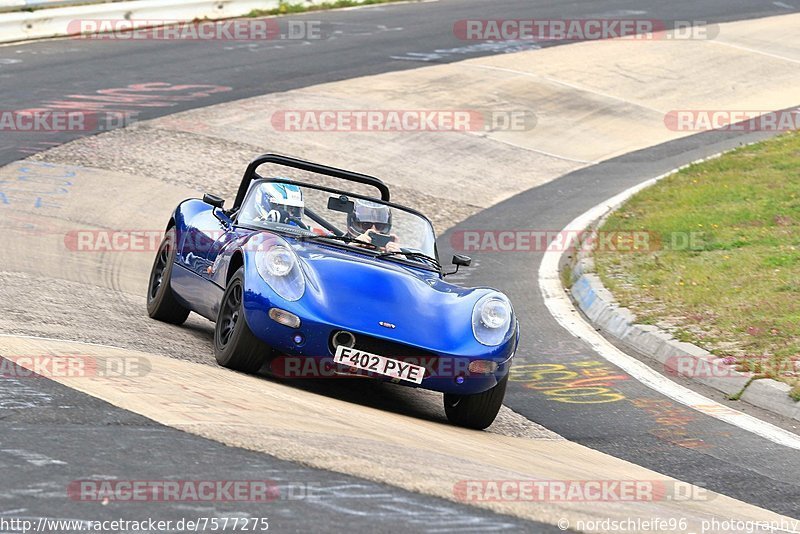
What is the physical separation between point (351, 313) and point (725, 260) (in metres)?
6.06

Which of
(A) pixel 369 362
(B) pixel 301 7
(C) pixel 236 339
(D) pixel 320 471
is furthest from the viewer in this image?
(B) pixel 301 7

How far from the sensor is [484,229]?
1519 centimetres

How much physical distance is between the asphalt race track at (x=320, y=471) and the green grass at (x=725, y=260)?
2.64 feet

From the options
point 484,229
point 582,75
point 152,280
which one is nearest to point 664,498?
point 152,280

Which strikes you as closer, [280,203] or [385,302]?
[385,302]

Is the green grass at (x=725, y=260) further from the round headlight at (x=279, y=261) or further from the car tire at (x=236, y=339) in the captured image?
the car tire at (x=236, y=339)

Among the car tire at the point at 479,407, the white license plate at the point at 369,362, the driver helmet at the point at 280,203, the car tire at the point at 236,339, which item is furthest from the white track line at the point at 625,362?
the car tire at the point at 236,339

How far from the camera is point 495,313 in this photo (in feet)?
25.3

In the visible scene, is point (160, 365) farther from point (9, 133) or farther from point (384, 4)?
point (384, 4)

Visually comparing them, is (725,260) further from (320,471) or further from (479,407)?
(320,471)

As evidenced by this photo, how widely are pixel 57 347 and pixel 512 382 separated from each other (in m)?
3.46

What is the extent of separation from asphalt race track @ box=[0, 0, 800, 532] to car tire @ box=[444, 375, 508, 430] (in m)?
0.52

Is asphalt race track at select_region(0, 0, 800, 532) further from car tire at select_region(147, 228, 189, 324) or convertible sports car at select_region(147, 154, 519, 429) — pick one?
car tire at select_region(147, 228, 189, 324)

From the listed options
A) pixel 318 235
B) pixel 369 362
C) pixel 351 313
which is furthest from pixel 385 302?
pixel 318 235
